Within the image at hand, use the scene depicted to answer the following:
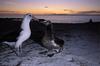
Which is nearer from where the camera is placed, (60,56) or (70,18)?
(60,56)

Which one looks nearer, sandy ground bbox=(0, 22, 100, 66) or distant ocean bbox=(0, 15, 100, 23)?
sandy ground bbox=(0, 22, 100, 66)

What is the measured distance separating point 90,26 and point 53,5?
1.55 meters

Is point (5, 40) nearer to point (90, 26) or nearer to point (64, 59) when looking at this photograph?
point (64, 59)

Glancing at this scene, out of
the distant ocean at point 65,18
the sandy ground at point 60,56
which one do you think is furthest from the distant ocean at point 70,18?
the sandy ground at point 60,56

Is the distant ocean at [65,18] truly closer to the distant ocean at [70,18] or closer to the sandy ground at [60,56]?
the distant ocean at [70,18]

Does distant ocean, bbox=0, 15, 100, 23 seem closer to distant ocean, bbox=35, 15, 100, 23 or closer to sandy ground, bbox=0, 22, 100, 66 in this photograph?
distant ocean, bbox=35, 15, 100, 23

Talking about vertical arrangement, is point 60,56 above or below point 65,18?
below

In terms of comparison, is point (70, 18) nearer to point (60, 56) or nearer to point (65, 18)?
point (65, 18)

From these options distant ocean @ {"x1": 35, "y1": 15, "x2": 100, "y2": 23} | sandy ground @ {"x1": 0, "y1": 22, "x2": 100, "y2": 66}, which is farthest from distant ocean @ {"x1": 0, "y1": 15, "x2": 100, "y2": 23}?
sandy ground @ {"x1": 0, "y1": 22, "x2": 100, "y2": 66}

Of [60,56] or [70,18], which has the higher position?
[70,18]

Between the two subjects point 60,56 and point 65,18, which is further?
point 65,18

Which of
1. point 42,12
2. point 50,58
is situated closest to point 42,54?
point 50,58

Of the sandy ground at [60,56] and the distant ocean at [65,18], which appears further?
the distant ocean at [65,18]

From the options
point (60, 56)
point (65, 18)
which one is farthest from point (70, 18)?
point (60, 56)
